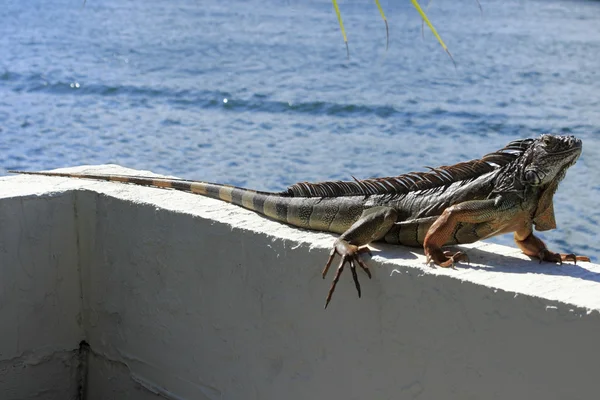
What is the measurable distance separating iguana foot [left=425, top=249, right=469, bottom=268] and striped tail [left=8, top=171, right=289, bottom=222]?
2.35 feet

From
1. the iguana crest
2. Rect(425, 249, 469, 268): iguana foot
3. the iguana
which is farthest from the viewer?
the iguana crest

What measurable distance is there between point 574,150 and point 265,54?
1589cm

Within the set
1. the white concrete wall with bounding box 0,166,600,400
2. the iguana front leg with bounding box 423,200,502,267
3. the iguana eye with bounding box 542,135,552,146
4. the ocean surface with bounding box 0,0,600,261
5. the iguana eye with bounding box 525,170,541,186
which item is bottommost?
the ocean surface with bounding box 0,0,600,261

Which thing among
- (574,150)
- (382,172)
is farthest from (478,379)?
(382,172)

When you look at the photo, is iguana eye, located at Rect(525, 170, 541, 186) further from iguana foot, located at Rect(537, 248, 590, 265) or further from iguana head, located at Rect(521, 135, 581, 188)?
iguana foot, located at Rect(537, 248, 590, 265)

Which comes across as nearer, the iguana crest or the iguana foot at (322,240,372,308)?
the iguana foot at (322,240,372,308)

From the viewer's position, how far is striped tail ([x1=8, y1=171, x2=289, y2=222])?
3.29 m

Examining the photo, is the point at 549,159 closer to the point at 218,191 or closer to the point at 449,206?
the point at 449,206

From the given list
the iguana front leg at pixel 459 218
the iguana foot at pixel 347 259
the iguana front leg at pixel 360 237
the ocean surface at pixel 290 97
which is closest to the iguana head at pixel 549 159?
the iguana front leg at pixel 459 218

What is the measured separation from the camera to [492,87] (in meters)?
15.6

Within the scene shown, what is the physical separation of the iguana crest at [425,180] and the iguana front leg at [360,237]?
12 centimetres

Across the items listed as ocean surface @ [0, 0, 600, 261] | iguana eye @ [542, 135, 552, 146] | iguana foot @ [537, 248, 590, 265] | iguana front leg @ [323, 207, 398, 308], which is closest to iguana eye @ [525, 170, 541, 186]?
iguana eye @ [542, 135, 552, 146]

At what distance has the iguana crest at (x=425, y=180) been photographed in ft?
9.46

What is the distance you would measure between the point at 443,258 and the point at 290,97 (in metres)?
12.2
